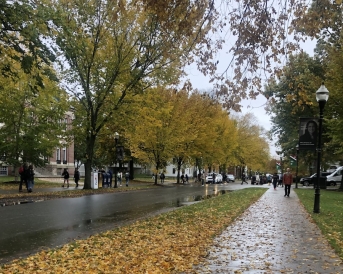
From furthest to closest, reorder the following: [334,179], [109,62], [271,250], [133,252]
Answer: [334,179] → [109,62] → [271,250] → [133,252]

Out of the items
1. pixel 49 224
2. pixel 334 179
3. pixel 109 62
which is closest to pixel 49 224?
pixel 49 224

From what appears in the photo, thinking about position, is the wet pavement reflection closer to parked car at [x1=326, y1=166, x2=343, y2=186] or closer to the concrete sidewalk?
the concrete sidewalk

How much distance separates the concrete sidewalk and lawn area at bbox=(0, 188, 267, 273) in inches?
14.2

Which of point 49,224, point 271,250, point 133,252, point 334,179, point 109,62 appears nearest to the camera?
point 133,252

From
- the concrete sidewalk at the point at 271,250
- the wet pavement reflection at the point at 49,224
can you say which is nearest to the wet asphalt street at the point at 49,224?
the wet pavement reflection at the point at 49,224

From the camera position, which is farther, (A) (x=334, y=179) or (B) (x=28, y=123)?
(A) (x=334, y=179)

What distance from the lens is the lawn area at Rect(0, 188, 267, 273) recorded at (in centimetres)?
604

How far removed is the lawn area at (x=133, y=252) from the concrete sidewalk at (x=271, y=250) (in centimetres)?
36

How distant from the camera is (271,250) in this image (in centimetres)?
739

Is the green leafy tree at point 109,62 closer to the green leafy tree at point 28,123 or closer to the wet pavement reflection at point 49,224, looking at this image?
the green leafy tree at point 28,123

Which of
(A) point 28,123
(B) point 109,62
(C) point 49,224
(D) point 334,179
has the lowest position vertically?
(D) point 334,179

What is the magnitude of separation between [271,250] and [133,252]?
8.63 ft

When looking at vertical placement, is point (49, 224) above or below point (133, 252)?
below

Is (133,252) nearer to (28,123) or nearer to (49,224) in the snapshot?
(49,224)
